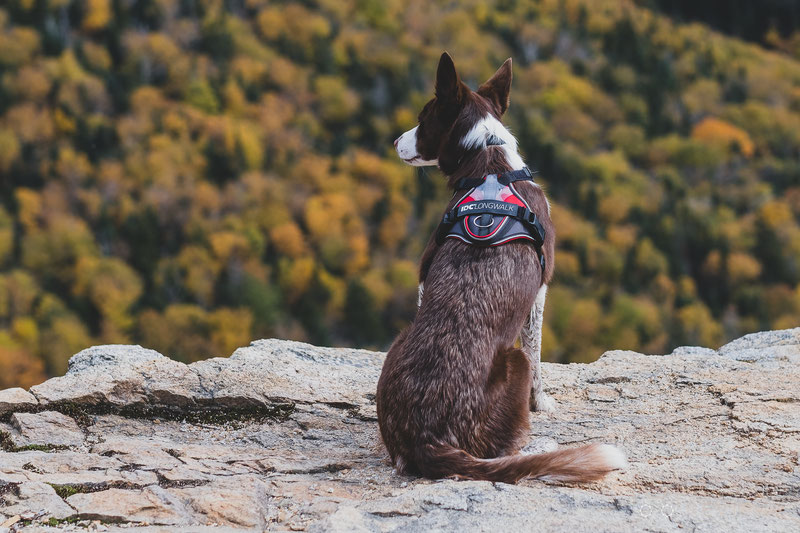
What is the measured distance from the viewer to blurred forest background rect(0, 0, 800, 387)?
65188mm

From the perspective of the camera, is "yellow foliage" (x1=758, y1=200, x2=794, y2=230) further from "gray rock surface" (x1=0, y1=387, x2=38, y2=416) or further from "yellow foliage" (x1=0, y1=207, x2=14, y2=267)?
"gray rock surface" (x1=0, y1=387, x2=38, y2=416)

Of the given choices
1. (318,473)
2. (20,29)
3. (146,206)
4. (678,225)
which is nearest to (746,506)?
(318,473)

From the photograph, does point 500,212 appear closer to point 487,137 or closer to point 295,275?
point 487,137

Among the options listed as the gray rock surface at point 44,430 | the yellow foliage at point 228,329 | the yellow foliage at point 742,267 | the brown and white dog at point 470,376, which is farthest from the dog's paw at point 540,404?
the yellow foliage at point 742,267

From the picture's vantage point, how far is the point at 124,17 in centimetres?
8881

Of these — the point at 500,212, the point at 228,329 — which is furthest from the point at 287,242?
the point at 500,212

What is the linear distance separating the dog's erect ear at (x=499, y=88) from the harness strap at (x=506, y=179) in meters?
0.77

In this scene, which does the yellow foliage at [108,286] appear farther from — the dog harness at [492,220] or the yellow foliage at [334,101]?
the dog harness at [492,220]

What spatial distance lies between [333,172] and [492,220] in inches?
3107

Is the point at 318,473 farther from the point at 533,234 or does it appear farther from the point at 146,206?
the point at 146,206

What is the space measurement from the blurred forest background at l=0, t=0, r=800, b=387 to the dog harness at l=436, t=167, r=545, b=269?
44479 millimetres

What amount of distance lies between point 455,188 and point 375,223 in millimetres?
71845

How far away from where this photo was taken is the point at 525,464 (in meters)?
4.56

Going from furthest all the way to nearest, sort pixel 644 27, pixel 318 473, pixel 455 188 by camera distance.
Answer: pixel 644 27
pixel 455 188
pixel 318 473
